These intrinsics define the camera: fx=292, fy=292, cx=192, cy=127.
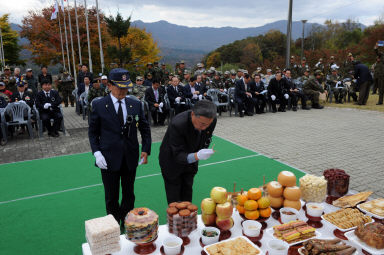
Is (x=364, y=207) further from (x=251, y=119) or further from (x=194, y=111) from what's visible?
(x=251, y=119)

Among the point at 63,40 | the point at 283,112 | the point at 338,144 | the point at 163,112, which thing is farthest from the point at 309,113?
the point at 63,40

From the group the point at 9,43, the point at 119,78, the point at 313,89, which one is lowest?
the point at 313,89

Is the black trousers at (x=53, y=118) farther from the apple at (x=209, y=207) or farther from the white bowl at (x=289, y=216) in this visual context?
the white bowl at (x=289, y=216)

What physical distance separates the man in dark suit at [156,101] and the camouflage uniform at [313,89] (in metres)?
7.23

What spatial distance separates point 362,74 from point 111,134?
13.7 m

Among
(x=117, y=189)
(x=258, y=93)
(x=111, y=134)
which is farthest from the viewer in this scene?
(x=258, y=93)

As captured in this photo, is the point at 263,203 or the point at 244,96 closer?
the point at 263,203

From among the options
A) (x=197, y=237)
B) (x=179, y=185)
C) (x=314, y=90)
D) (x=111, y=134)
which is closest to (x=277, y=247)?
(x=197, y=237)

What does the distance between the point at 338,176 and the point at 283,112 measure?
35.4 ft

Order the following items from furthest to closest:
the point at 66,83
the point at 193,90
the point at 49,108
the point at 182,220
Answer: the point at 66,83
the point at 193,90
the point at 49,108
the point at 182,220

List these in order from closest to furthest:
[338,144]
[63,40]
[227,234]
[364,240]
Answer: [364,240] → [227,234] → [338,144] → [63,40]

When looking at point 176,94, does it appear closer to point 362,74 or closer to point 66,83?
point 66,83

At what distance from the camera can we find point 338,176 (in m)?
3.05

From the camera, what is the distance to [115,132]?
3375 millimetres
